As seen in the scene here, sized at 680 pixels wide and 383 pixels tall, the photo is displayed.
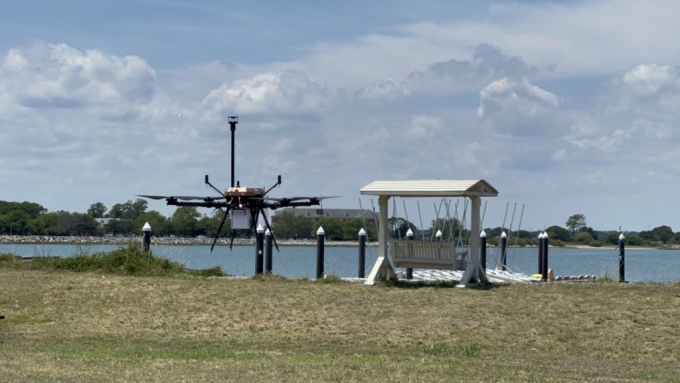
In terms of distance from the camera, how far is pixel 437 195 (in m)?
20.2

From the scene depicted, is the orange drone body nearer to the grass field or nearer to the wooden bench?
the grass field

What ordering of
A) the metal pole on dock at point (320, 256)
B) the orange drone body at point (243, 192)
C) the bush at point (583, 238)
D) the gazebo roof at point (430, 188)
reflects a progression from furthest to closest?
the bush at point (583, 238), the metal pole on dock at point (320, 256), the orange drone body at point (243, 192), the gazebo roof at point (430, 188)

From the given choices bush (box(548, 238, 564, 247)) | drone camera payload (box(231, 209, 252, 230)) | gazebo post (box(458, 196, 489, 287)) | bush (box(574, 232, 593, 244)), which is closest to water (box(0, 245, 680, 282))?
drone camera payload (box(231, 209, 252, 230))

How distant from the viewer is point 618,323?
15438 millimetres

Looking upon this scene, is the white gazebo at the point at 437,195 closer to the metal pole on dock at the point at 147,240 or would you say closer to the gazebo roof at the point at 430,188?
the gazebo roof at the point at 430,188

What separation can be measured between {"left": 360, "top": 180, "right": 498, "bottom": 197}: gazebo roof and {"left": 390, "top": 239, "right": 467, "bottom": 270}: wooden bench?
1.16 metres

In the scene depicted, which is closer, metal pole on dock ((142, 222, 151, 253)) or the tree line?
metal pole on dock ((142, 222, 151, 253))

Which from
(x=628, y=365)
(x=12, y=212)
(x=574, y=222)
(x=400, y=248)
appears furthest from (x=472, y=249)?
(x=574, y=222)

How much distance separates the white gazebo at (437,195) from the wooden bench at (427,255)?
0.09ft

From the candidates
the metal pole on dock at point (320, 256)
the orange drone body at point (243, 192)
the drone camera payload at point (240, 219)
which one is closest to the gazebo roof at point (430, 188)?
the orange drone body at point (243, 192)

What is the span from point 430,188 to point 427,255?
167 cm

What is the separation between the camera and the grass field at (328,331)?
38.9 ft

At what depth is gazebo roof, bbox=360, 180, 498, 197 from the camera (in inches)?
781

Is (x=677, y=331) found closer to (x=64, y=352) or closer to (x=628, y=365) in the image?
(x=628, y=365)
